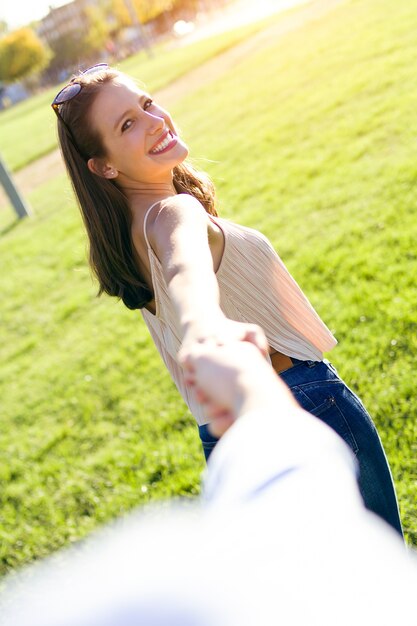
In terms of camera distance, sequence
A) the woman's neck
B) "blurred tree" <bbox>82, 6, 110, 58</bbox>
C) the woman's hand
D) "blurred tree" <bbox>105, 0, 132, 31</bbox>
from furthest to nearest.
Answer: "blurred tree" <bbox>105, 0, 132, 31</bbox> → "blurred tree" <bbox>82, 6, 110, 58</bbox> → the woman's neck → the woman's hand

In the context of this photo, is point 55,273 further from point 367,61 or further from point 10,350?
point 367,61

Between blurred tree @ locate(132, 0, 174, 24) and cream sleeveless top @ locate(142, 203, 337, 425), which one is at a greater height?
cream sleeveless top @ locate(142, 203, 337, 425)

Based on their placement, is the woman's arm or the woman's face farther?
the woman's face

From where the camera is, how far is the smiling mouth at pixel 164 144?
6.19ft

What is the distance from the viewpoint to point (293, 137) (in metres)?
8.94

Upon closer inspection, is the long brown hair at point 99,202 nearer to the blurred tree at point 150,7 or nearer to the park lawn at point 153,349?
the park lawn at point 153,349

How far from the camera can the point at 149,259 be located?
172 centimetres

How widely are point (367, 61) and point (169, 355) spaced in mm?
10438

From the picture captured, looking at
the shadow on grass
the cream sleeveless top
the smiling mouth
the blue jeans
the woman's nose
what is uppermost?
the woman's nose

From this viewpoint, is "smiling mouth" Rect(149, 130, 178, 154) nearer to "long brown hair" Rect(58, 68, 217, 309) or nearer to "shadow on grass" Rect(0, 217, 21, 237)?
"long brown hair" Rect(58, 68, 217, 309)

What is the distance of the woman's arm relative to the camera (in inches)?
36.6

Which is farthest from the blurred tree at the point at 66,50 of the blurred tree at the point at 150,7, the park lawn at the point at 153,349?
the park lawn at the point at 153,349

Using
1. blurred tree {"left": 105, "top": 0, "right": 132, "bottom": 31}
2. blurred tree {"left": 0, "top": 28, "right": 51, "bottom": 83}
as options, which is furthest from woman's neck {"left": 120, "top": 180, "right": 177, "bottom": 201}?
blurred tree {"left": 105, "top": 0, "right": 132, "bottom": 31}

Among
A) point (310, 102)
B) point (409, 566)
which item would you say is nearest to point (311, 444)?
point (409, 566)
